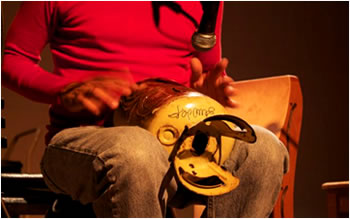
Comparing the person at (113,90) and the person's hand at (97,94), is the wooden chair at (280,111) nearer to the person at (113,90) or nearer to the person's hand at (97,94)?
the person at (113,90)

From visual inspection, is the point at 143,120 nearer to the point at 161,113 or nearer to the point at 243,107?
the point at 161,113

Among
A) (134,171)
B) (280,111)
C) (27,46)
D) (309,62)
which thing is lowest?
(309,62)

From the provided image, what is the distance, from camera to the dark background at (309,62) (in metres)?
2.63

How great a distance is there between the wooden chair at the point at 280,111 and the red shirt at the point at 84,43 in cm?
41

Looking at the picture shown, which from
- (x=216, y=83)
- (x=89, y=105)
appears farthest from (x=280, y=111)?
(x=89, y=105)

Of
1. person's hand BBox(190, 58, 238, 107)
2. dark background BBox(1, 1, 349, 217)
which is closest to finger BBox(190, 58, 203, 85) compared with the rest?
person's hand BBox(190, 58, 238, 107)

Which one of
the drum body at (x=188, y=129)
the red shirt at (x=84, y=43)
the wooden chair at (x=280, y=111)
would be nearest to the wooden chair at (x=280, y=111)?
the wooden chair at (x=280, y=111)

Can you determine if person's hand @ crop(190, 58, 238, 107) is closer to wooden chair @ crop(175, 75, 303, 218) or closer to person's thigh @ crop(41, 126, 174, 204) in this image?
person's thigh @ crop(41, 126, 174, 204)

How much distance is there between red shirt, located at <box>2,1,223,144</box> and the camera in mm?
1146

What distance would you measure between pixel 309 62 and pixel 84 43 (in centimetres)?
168

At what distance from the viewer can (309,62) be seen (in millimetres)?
2680

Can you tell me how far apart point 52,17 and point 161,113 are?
1.15 feet

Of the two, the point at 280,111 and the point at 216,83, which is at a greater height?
the point at 216,83

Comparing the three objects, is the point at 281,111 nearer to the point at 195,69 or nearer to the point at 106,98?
the point at 195,69
